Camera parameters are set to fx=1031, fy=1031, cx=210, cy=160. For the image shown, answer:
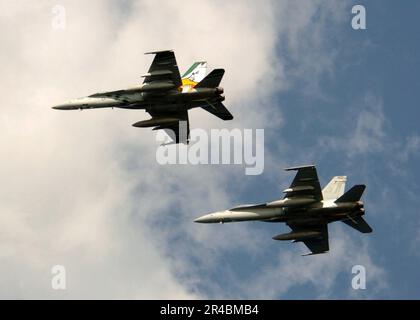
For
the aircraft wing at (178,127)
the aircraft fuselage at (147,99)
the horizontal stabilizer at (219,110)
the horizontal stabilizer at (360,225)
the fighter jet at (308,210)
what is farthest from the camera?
the aircraft wing at (178,127)

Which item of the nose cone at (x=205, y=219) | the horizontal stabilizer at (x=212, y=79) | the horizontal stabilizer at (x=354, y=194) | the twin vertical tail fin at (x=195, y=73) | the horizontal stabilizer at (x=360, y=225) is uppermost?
the twin vertical tail fin at (x=195, y=73)

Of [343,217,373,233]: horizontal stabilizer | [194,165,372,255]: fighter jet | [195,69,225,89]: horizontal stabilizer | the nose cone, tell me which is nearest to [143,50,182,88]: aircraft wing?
[195,69,225,89]: horizontal stabilizer

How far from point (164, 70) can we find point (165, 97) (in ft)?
10.3

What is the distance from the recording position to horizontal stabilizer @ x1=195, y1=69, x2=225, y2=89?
9144 cm

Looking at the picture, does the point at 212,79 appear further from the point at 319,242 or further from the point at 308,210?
the point at 319,242

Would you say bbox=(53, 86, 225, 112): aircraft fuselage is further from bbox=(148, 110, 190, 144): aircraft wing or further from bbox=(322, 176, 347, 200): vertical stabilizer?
bbox=(322, 176, 347, 200): vertical stabilizer

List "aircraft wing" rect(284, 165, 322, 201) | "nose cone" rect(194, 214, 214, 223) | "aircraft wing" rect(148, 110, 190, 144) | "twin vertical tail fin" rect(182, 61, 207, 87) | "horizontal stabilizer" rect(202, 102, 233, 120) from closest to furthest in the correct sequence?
"aircraft wing" rect(284, 165, 322, 201) → "nose cone" rect(194, 214, 214, 223) → "horizontal stabilizer" rect(202, 102, 233, 120) → "aircraft wing" rect(148, 110, 190, 144) → "twin vertical tail fin" rect(182, 61, 207, 87)

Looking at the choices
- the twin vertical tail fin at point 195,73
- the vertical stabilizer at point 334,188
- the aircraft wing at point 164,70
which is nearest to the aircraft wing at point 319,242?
the vertical stabilizer at point 334,188

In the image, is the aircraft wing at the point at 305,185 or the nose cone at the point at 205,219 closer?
the aircraft wing at the point at 305,185

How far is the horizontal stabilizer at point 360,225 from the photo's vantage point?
93.1 m

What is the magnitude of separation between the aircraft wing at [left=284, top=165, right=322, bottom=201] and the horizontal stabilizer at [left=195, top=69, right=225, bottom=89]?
35.4 feet

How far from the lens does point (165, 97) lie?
93.6 metres

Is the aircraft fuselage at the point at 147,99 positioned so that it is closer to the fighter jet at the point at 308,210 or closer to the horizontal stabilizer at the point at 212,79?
the horizontal stabilizer at the point at 212,79

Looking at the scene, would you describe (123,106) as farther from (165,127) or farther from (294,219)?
(294,219)
